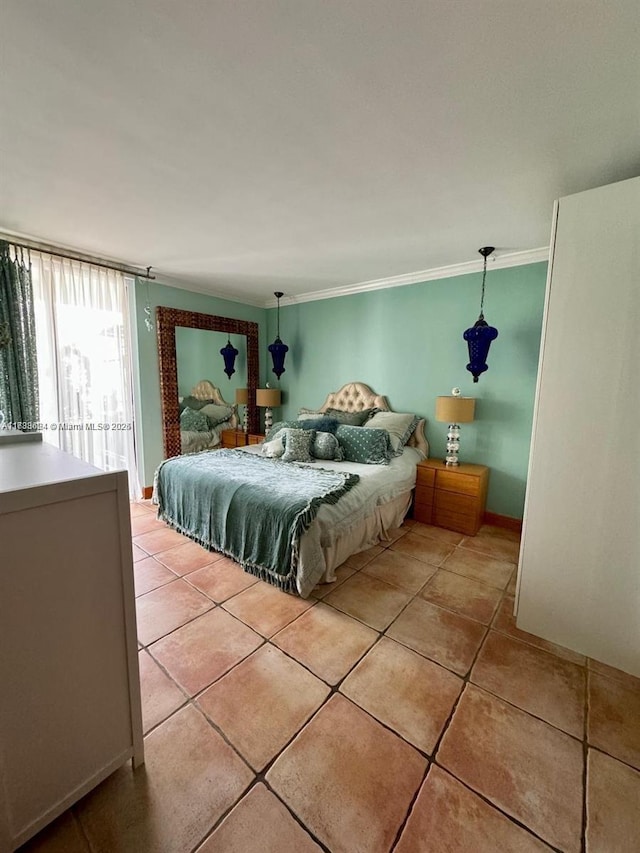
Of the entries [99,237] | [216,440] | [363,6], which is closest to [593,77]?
[363,6]

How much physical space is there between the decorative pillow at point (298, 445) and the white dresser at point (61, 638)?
2.13 meters

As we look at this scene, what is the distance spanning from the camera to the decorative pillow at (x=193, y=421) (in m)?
4.00

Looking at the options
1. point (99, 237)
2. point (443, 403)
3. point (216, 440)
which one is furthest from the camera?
point (216, 440)

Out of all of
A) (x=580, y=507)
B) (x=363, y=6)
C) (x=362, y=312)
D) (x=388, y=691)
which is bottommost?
(x=388, y=691)

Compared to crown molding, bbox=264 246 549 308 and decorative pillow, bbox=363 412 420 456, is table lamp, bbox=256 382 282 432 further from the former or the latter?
decorative pillow, bbox=363 412 420 456

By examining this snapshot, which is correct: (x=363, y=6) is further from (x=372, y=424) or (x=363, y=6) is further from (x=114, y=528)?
(x=372, y=424)

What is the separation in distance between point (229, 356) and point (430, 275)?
2622 millimetres

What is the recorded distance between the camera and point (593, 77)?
3.89 ft

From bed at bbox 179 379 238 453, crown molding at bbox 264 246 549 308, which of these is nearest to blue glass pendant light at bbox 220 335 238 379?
bed at bbox 179 379 238 453

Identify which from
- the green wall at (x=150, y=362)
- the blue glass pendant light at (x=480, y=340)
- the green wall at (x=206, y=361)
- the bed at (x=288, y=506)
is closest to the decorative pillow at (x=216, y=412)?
the green wall at (x=206, y=361)

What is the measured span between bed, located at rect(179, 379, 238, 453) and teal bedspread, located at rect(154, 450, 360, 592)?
1.07 m

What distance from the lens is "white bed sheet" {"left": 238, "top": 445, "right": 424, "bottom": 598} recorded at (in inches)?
82.0

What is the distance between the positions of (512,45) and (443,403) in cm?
229

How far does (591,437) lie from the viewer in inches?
63.5
